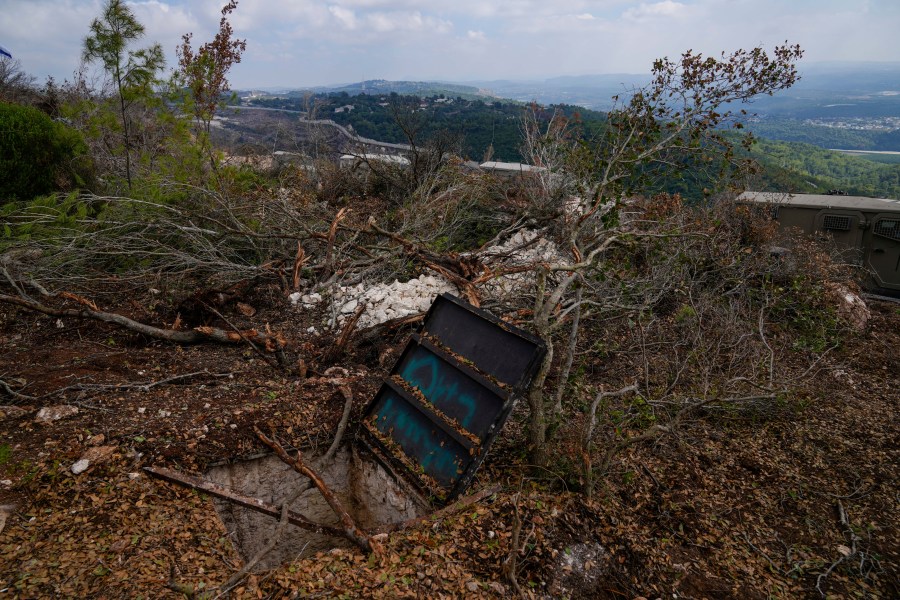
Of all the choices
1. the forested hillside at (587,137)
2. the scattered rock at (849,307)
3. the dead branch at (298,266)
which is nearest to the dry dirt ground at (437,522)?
the dead branch at (298,266)

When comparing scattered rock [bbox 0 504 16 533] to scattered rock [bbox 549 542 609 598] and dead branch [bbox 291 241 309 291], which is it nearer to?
scattered rock [bbox 549 542 609 598]

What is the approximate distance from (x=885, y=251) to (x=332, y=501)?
8503mm

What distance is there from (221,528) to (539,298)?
2.35 m

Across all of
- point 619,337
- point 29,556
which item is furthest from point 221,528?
point 619,337

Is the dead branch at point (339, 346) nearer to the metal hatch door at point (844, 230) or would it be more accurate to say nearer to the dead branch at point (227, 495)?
the dead branch at point (227, 495)

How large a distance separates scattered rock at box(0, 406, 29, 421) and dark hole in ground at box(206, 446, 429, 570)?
1.26 m

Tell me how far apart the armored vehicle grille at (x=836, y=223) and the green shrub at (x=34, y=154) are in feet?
35.3

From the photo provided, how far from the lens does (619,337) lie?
5566 mm

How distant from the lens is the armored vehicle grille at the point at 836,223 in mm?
7402

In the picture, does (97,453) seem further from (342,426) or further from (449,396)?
(449,396)

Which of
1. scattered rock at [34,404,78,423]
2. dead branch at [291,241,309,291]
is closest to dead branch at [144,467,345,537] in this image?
scattered rock at [34,404,78,423]

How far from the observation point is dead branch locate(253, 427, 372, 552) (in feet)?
8.30

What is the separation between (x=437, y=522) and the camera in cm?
269

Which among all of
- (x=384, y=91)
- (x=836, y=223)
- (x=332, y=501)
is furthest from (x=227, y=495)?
(x=384, y=91)
